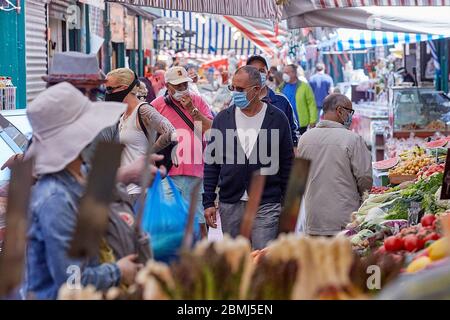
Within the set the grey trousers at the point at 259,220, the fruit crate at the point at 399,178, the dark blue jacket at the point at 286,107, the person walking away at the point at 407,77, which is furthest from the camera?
the person walking away at the point at 407,77

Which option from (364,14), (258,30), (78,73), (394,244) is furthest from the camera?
(258,30)

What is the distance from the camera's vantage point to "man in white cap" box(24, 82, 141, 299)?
3.63 metres

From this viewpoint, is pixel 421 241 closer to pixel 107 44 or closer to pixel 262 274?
pixel 262 274

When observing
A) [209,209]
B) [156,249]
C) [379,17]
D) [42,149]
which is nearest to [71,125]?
[42,149]

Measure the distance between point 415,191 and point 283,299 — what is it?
4952 millimetres

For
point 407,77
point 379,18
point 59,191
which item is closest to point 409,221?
point 379,18

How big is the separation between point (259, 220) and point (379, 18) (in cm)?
380

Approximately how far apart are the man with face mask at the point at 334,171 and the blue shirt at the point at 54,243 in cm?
420

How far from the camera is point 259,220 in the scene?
7.29 metres

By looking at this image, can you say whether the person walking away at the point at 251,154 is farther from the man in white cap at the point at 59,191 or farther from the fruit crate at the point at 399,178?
the man in white cap at the point at 59,191

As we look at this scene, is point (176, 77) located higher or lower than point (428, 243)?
higher

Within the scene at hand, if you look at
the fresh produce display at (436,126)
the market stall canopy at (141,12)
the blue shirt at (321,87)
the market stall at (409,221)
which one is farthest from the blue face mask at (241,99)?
the market stall canopy at (141,12)

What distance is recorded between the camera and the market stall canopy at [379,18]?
8961 millimetres
